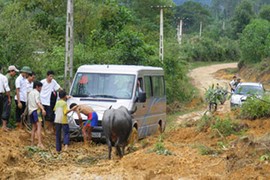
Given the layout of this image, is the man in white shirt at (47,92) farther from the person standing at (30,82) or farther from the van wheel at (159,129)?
the van wheel at (159,129)

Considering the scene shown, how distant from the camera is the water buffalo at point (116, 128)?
1244cm

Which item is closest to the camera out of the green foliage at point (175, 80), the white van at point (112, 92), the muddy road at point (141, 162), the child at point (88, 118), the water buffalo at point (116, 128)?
the muddy road at point (141, 162)

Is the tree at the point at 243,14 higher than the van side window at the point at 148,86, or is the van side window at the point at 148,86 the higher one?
the tree at the point at 243,14

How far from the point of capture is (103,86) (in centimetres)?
1527

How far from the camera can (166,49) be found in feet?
131

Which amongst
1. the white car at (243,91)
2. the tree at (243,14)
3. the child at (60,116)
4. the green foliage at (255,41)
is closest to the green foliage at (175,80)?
the white car at (243,91)

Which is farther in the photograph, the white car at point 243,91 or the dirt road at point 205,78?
the dirt road at point 205,78

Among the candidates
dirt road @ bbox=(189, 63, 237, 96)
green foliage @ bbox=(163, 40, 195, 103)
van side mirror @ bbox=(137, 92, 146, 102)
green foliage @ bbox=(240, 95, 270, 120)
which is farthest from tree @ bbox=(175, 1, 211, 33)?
van side mirror @ bbox=(137, 92, 146, 102)

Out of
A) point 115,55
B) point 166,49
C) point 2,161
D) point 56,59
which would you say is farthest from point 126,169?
point 166,49

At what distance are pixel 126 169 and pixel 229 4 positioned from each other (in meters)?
137

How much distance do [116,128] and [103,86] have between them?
2989 millimetres

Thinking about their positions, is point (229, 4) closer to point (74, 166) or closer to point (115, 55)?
point (115, 55)

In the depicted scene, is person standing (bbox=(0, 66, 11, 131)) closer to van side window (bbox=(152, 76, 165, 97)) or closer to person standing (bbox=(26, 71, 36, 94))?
person standing (bbox=(26, 71, 36, 94))

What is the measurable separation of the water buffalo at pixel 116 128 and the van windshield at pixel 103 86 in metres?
2.47
